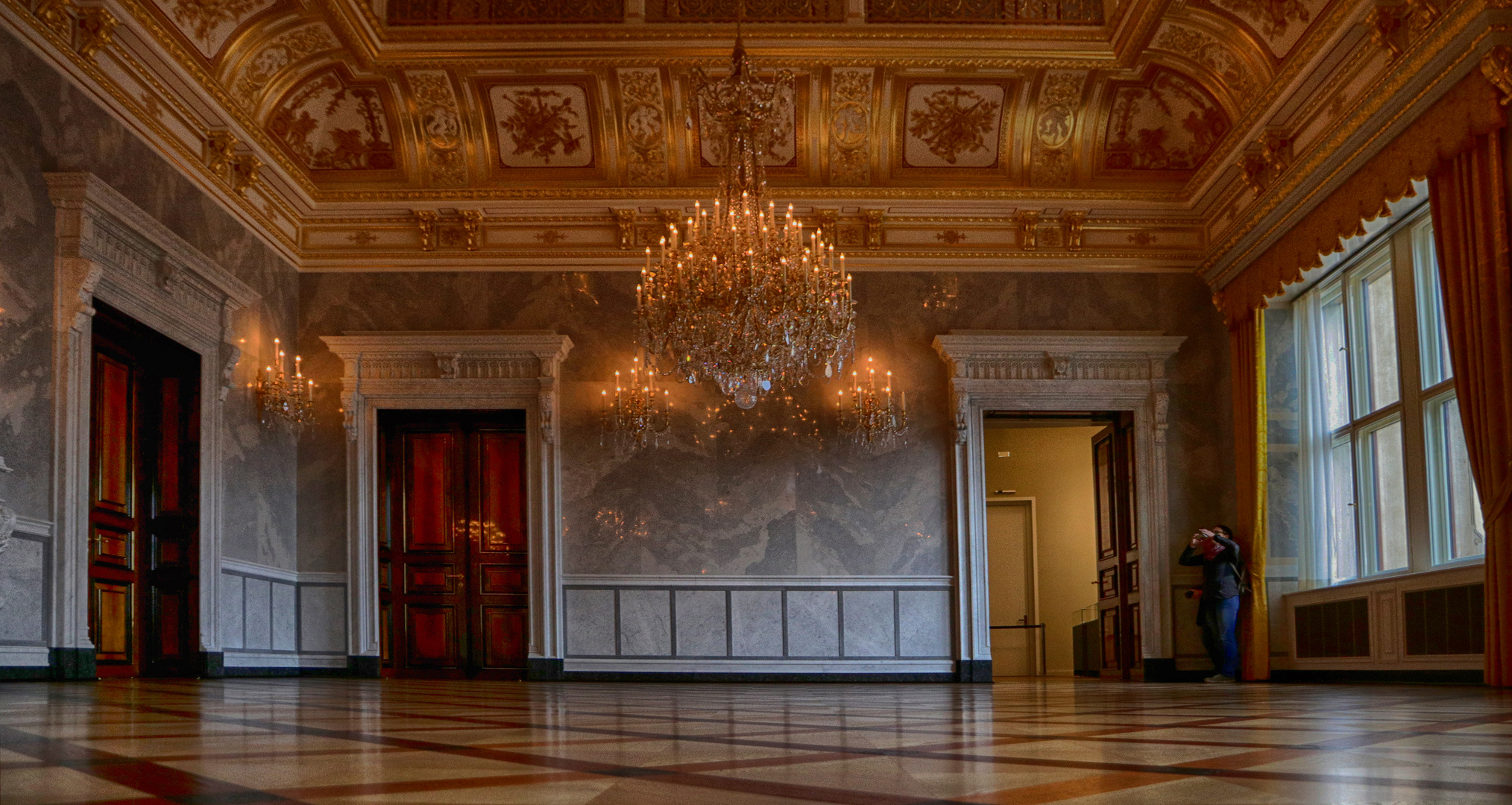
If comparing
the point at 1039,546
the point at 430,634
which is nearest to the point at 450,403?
the point at 430,634

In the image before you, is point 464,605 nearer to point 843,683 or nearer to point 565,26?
point 843,683

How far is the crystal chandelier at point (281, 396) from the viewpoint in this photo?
10.6 m

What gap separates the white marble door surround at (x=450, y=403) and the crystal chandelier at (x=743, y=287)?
2873 millimetres

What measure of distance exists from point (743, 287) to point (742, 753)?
18.3ft

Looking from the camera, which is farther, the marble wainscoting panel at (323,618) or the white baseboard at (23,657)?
the marble wainscoting panel at (323,618)

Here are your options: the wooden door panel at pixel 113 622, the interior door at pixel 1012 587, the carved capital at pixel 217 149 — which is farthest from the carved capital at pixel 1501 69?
the interior door at pixel 1012 587

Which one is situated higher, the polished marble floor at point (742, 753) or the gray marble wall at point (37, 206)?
the gray marble wall at point (37, 206)

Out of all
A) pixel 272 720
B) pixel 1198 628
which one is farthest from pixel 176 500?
pixel 1198 628

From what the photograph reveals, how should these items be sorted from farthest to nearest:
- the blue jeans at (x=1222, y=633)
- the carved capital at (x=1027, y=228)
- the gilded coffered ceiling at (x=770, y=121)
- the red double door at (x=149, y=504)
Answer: the carved capital at (x=1027, y=228) < the blue jeans at (x=1222, y=633) < the gilded coffered ceiling at (x=770, y=121) < the red double door at (x=149, y=504)

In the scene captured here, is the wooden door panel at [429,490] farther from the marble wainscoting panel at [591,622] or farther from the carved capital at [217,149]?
the carved capital at [217,149]

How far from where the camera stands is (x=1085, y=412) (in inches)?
460

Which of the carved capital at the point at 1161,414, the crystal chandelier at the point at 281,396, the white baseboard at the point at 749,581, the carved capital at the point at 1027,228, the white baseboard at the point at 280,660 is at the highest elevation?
the carved capital at the point at 1027,228

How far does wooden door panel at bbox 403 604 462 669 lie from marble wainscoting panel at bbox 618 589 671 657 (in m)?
1.67

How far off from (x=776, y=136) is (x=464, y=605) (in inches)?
202
